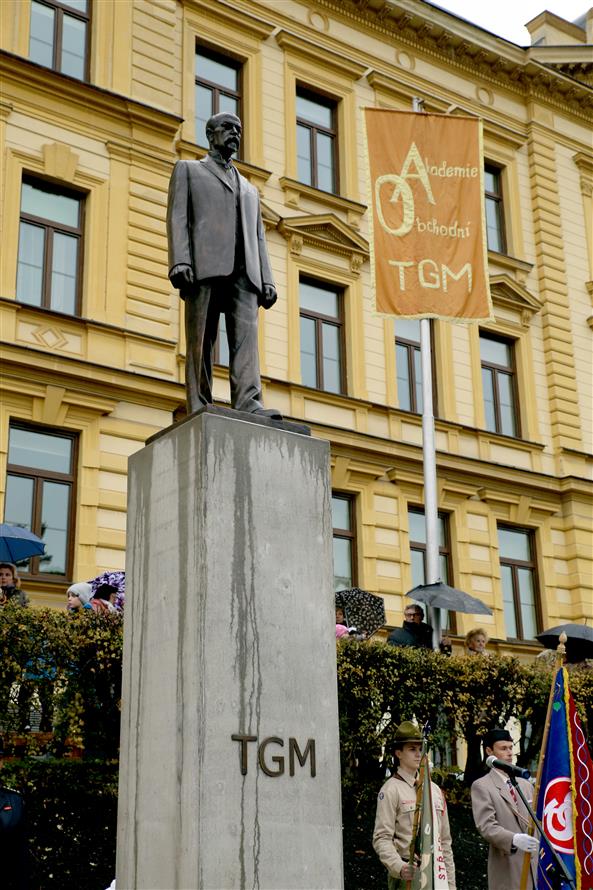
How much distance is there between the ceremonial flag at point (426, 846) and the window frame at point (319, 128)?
1622 centimetres

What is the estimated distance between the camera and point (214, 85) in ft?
70.4

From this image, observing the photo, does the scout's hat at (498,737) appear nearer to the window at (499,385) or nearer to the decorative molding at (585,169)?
the window at (499,385)

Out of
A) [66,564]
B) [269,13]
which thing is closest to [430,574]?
[66,564]

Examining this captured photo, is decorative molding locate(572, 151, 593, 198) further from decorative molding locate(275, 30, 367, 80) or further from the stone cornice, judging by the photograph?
decorative molding locate(275, 30, 367, 80)

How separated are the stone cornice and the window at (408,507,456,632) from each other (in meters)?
10.1

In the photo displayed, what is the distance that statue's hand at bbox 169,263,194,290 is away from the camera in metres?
7.52

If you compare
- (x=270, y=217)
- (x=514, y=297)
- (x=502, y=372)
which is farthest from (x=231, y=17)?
(x=502, y=372)

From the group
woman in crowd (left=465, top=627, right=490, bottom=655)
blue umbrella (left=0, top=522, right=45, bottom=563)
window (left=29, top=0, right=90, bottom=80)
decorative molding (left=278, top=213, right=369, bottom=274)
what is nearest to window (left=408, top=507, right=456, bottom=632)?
decorative molding (left=278, top=213, right=369, bottom=274)

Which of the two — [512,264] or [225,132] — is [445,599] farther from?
[512,264]

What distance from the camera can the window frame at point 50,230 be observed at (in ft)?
57.9

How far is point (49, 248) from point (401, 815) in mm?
12411

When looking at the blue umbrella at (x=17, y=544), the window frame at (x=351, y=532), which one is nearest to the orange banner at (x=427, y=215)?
the window frame at (x=351, y=532)

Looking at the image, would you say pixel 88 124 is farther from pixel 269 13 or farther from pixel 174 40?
pixel 269 13

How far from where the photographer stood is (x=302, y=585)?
22.4 ft
